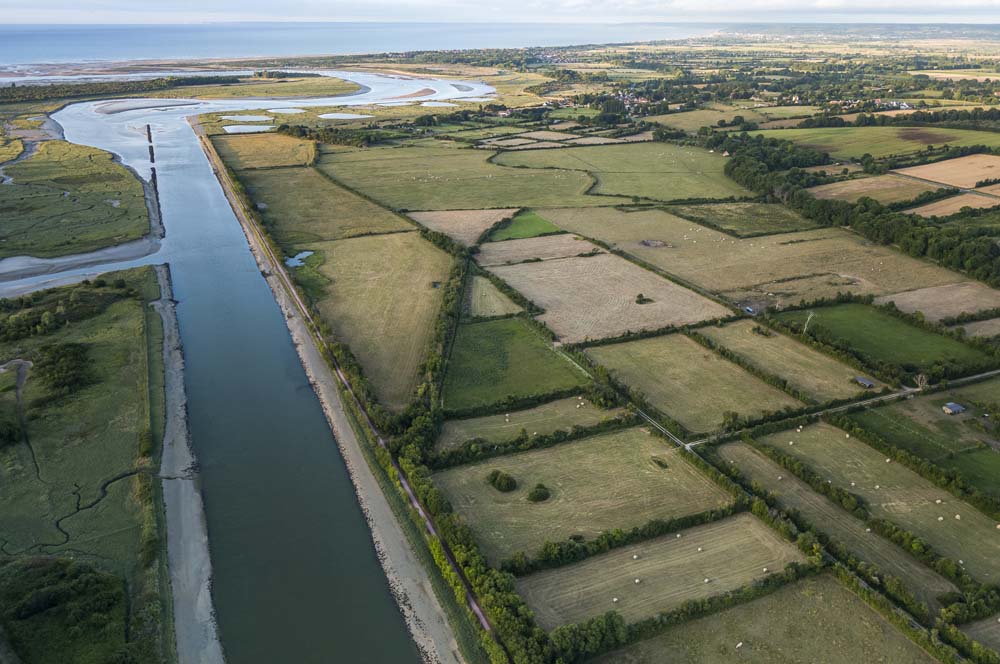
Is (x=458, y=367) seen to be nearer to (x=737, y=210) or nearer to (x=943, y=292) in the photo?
(x=943, y=292)

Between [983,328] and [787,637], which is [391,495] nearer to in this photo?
[787,637]

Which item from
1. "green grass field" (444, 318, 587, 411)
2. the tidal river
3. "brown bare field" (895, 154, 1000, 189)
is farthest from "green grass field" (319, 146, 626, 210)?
"brown bare field" (895, 154, 1000, 189)

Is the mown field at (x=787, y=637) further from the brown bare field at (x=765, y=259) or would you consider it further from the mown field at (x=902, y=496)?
the brown bare field at (x=765, y=259)

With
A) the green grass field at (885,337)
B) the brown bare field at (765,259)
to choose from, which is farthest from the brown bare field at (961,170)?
the green grass field at (885,337)

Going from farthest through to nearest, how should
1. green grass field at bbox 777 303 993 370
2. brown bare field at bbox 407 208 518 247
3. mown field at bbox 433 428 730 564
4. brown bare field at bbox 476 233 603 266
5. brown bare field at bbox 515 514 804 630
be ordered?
brown bare field at bbox 407 208 518 247 → brown bare field at bbox 476 233 603 266 → green grass field at bbox 777 303 993 370 → mown field at bbox 433 428 730 564 → brown bare field at bbox 515 514 804 630

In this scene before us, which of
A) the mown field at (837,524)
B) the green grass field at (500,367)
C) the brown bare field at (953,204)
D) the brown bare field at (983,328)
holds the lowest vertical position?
the mown field at (837,524)

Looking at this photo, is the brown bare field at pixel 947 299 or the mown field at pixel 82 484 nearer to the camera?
the mown field at pixel 82 484

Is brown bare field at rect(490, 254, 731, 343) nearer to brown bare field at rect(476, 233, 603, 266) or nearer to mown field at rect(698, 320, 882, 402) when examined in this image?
brown bare field at rect(476, 233, 603, 266)
